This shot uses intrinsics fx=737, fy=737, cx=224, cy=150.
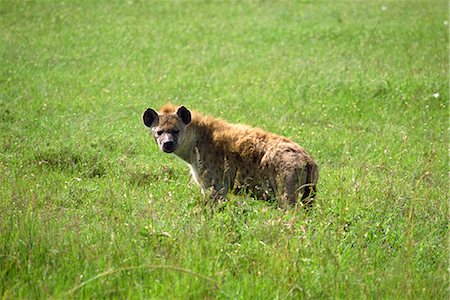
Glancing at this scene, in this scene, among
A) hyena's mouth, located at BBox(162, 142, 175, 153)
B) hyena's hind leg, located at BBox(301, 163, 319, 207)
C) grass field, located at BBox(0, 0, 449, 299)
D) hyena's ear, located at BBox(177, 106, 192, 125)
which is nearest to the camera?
grass field, located at BBox(0, 0, 449, 299)

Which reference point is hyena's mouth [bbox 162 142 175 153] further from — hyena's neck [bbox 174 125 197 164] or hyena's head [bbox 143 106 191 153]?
hyena's neck [bbox 174 125 197 164]

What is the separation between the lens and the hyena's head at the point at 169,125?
24.0 ft

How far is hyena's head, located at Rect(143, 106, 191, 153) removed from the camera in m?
7.31

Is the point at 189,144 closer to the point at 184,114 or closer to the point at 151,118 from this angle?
the point at 184,114

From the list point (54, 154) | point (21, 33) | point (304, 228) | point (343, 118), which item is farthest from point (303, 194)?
point (21, 33)

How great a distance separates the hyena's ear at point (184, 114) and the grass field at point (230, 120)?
0.68 m

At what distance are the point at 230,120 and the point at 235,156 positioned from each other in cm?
337

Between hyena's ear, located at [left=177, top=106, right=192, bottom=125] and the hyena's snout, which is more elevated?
hyena's ear, located at [left=177, top=106, right=192, bottom=125]

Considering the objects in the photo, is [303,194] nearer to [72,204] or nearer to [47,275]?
[72,204]

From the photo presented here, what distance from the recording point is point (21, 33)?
49.2ft

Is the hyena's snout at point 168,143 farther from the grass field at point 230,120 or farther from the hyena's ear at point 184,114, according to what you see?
the grass field at point 230,120

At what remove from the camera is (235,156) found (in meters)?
7.20

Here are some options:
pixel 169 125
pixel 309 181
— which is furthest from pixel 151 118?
pixel 309 181

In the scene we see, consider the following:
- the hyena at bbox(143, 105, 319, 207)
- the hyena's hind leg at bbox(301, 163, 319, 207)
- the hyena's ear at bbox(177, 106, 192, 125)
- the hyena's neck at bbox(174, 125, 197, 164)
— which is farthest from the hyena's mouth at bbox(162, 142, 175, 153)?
the hyena's hind leg at bbox(301, 163, 319, 207)
